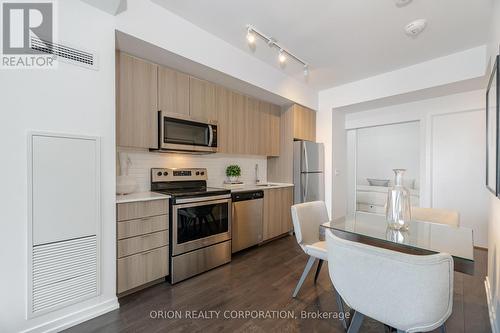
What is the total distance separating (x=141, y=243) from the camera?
2.11 metres

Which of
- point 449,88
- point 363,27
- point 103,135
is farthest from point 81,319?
point 449,88

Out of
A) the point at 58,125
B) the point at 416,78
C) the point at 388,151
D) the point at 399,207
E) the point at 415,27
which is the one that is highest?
the point at 415,27

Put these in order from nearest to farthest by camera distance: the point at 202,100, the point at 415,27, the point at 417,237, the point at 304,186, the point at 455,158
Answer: the point at 417,237 → the point at 415,27 → the point at 202,100 → the point at 455,158 → the point at 304,186

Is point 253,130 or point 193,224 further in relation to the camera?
Result: point 253,130

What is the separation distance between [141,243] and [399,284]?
2004 mm

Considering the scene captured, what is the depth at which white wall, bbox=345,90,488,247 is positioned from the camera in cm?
336

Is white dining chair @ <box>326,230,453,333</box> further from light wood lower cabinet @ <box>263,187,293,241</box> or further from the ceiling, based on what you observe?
light wood lower cabinet @ <box>263,187,293,241</box>

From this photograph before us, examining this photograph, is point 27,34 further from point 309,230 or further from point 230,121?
point 309,230

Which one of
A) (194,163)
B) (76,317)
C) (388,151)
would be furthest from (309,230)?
(388,151)

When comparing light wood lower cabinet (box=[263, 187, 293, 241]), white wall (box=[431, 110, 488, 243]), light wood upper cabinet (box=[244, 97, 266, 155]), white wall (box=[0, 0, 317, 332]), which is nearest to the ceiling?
white wall (box=[0, 0, 317, 332])

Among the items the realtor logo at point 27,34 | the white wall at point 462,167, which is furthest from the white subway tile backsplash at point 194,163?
the white wall at point 462,167

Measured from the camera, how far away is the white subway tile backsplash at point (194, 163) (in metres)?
2.66

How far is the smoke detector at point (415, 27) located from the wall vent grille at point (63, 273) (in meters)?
3.49

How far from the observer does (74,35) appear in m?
1.72
